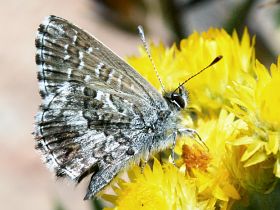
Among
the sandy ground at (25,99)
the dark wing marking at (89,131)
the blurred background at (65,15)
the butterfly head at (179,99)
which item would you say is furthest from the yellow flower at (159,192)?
the sandy ground at (25,99)

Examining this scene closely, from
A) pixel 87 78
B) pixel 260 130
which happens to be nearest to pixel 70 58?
pixel 87 78

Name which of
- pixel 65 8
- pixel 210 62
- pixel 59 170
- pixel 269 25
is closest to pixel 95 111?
pixel 59 170

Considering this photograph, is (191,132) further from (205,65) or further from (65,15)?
(65,15)

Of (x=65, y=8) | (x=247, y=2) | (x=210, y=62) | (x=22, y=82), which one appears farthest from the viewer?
(x=65, y=8)

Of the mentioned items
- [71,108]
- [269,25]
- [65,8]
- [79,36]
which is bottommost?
[269,25]

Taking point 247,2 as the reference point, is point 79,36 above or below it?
above

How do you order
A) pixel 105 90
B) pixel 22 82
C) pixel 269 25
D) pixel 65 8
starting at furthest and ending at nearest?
pixel 65 8, pixel 22 82, pixel 269 25, pixel 105 90

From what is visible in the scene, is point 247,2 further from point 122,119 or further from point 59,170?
point 59,170
